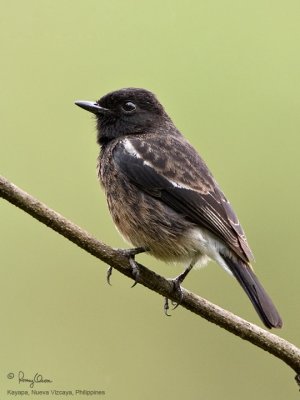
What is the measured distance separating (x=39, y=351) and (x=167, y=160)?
1.86 meters

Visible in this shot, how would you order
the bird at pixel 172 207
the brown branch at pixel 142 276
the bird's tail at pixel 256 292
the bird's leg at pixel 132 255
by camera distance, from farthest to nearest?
the bird at pixel 172 207 → the bird's tail at pixel 256 292 → the bird's leg at pixel 132 255 → the brown branch at pixel 142 276

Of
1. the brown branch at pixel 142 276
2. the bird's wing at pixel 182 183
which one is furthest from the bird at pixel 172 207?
the brown branch at pixel 142 276

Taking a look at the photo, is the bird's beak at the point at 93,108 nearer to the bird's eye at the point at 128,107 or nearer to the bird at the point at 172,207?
the bird's eye at the point at 128,107

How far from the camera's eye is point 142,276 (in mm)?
5070

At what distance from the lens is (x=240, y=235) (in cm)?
576

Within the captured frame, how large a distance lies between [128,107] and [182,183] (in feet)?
3.48

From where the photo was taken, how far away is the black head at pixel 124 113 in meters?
6.48

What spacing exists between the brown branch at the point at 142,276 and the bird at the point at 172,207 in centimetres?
53

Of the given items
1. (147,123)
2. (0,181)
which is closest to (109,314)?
(147,123)

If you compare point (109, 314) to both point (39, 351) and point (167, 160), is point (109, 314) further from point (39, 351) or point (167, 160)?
point (167, 160)

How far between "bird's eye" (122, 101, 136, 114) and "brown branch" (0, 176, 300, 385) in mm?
1821
